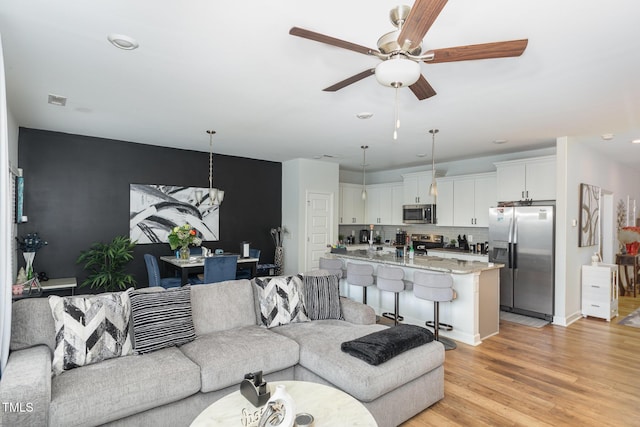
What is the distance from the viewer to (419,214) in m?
7.18

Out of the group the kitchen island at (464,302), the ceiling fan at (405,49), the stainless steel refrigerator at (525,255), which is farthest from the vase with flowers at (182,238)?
the stainless steel refrigerator at (525,255)

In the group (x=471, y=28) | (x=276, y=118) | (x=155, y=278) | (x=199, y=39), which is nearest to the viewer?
(x=471, y=28)

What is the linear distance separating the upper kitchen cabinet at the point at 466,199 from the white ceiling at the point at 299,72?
3.89 ft

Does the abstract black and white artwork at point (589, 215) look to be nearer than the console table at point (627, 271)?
Yes

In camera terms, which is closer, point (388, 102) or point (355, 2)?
point (355, 2)

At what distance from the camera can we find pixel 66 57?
260 centimetres

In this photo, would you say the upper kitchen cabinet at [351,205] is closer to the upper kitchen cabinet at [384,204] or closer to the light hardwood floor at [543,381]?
the upper kitchen cabinet at [384,204]

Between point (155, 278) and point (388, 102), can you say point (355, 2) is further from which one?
point (155, 278)

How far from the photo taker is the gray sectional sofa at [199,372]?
1.88m

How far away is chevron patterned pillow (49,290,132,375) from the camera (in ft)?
7.42

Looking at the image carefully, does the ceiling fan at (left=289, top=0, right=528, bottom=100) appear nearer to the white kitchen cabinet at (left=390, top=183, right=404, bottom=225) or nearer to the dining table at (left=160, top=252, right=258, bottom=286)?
the dining table at (left=160, top=252, right=258, bottom=286)

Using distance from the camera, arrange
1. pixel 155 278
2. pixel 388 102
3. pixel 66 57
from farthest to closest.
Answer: pixel 155 278 → pixel 388 102 → pixel 66 57

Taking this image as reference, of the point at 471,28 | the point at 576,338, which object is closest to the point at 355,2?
the point at 471,28

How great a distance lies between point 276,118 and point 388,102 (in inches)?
52.3
